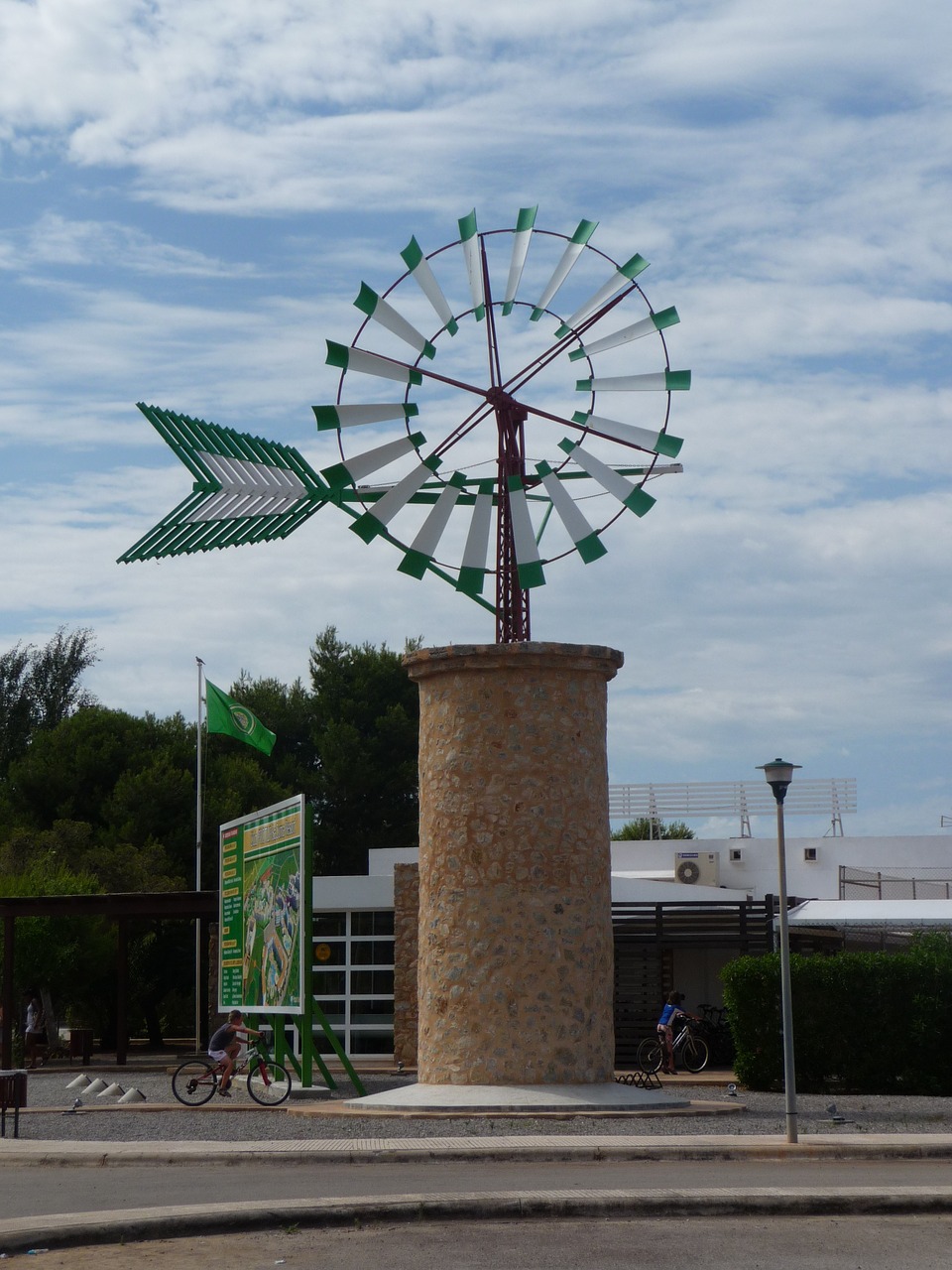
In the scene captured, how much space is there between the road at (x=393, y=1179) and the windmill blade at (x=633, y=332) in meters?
10.8

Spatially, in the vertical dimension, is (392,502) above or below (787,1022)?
above

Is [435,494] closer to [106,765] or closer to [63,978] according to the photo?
[63,978]

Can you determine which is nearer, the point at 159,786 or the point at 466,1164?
the point at 466,1164

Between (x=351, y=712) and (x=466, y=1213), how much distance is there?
47.3m

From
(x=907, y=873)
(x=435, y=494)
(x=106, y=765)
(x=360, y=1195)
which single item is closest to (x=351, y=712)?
(x=106, y=765)

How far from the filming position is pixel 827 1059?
861 inches

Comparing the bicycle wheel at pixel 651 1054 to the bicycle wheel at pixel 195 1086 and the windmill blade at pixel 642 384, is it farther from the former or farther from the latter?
the windmill blade at pixel 642 384

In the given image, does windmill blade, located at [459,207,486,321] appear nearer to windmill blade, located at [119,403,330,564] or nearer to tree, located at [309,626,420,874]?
windmill blade, located at [119,403,330,564]

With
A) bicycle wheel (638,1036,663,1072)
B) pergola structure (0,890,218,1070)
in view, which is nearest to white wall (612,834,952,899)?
bicycle wheel (638,1036,663,1072)

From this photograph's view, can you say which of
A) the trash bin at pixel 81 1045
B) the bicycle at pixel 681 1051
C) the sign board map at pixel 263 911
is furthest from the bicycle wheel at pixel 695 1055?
the trash bin at pixel 81 1045

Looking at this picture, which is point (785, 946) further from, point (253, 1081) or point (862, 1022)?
point (253, 1081)

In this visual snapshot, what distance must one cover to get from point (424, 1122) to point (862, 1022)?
24.4 feet

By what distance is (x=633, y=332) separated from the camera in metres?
20.8

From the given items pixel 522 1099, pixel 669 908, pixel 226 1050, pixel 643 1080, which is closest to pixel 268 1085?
pixel 226 1050
